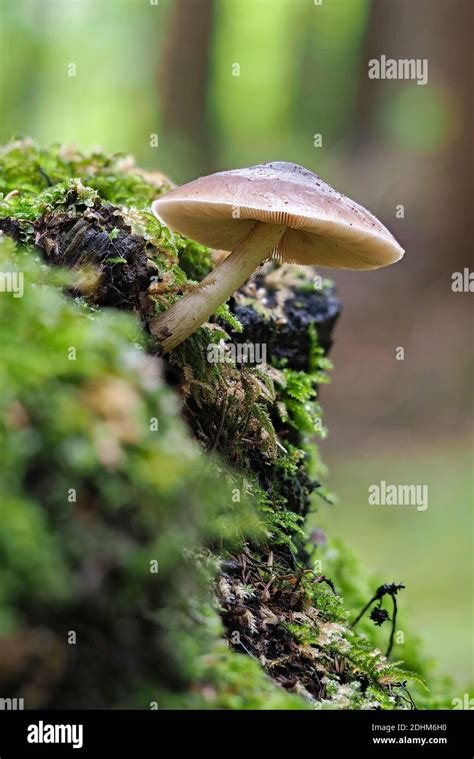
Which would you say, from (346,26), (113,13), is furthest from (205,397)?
(113,13)

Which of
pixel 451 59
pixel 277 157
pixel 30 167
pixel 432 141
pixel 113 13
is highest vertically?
pixel 113 13

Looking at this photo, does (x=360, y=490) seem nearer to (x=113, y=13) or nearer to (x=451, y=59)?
(x=451, y=59)

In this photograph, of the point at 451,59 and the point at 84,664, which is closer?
the point at 84,664

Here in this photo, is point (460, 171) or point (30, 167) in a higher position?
point (460, 171)
